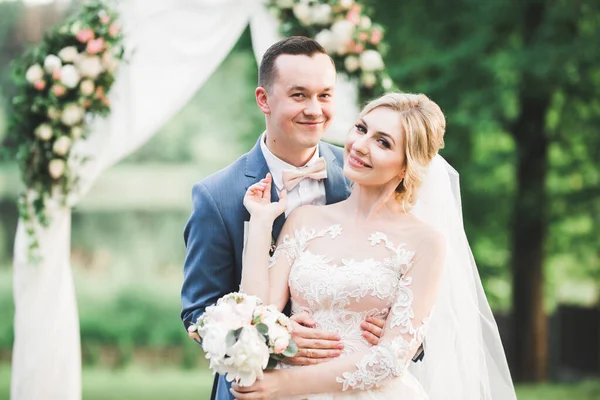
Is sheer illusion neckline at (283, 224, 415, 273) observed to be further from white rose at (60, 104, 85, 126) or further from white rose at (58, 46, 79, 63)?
white rose at (58, 46, 79, 63)

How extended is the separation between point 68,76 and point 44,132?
42 cm

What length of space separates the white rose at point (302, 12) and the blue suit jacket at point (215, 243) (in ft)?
9.18

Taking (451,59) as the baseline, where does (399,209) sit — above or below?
below

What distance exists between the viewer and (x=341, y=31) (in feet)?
19.4

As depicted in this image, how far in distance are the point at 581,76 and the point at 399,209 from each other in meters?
6.47

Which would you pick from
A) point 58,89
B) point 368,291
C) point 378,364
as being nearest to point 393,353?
point 378,364

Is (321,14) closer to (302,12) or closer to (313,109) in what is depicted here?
(302,12)

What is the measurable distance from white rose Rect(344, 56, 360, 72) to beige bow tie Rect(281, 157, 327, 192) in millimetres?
2738

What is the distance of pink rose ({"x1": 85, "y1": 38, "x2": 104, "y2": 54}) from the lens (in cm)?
556

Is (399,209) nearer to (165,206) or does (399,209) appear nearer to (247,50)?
(247,50)

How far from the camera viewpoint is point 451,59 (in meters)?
8.75

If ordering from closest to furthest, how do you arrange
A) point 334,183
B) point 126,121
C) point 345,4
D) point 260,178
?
1. point 260,178
2. point 334,183
3. point 126,121
4. point 345,4

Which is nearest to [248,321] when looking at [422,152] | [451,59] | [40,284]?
[422,152]

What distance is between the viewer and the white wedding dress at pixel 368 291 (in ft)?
9.72
